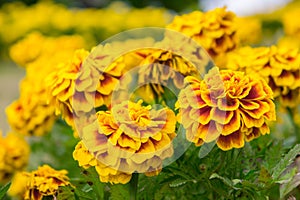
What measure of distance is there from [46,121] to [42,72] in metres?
0.19

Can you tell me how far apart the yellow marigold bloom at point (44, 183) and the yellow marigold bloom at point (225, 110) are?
1.41 feet

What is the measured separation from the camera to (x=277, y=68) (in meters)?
1.93

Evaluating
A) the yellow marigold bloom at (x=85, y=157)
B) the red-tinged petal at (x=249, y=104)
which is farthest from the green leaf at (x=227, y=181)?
the yellow marigold bloom at (x=85, y=157)

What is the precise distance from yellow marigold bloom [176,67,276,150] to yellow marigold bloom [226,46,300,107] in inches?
15.0

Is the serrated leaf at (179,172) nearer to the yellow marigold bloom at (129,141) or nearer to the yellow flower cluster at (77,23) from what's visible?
the yellow marigold bloom at (129,141)

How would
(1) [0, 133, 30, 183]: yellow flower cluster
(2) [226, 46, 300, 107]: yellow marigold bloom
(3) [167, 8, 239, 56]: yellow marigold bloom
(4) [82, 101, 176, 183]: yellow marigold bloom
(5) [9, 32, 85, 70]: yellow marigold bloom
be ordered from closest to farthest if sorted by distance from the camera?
(4) [82, 101, 176, 183]: yellow marigold bloom → (2) [226, 46, 300, 107]: yellow marigold bloom → (3) [167, 8, 239, 56]: yellow marigold bloom → (1) [0, 133, 30, 183]: yellow flower cluster → (5) [9, 32, 85, 70]: yellow marigold bloom

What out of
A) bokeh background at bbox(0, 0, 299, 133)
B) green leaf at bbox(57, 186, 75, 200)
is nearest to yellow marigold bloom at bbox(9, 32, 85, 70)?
green leaf at bbox(57, 186, 75, 200)

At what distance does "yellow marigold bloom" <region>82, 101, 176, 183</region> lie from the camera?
4.87ft

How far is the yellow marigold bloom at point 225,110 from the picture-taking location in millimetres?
1499

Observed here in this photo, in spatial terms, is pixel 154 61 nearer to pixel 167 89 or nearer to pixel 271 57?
pixel 167 89

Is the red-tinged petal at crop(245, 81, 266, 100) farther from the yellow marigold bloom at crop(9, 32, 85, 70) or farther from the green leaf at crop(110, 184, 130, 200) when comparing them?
the yellow marigold bloom at crop(9, 32, 85, 70)

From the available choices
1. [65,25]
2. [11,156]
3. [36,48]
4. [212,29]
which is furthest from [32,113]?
[65,25]

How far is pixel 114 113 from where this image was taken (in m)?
1.52

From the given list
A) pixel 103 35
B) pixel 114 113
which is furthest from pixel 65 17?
pixel 114 113
